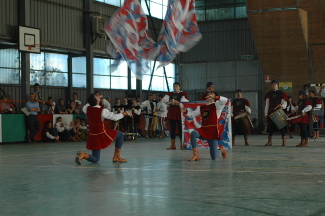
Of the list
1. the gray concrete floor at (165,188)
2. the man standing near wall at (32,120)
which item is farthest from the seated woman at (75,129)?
the gray concrete floor at (165,188)

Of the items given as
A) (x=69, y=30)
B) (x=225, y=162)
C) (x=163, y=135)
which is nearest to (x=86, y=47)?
(x=69, y=30)

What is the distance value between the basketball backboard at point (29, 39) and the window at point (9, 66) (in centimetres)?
492

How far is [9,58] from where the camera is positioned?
31844mm

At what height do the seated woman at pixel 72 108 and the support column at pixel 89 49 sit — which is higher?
the support column at pixel 89 49

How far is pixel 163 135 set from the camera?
94.1ft

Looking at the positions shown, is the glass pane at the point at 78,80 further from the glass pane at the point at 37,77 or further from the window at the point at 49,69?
the glass pane at the point at 37,77

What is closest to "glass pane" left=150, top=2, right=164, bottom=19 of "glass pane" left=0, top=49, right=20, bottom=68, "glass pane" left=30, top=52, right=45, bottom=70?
"glass pane" left=30, top=52, right=45, bottom=70

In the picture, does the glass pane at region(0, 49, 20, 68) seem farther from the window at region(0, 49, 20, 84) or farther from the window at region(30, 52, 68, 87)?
the window at region(30, 52, 68, 87)

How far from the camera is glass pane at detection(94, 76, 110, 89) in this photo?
36531 millimetres

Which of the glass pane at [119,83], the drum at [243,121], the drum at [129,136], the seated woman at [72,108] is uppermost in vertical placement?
the glass pane at [119,83]

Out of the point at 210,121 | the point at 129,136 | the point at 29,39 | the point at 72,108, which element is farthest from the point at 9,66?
the point at 210,121

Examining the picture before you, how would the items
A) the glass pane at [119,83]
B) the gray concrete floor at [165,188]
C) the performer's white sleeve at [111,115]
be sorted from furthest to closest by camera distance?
the glass pane at [119,83] < the performer's white sleeve at [111,115] < the gray concrete floor at [165,188]

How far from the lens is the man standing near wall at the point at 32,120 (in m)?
23.3

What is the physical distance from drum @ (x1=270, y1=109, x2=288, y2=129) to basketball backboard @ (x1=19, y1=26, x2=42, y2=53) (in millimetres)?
14439
